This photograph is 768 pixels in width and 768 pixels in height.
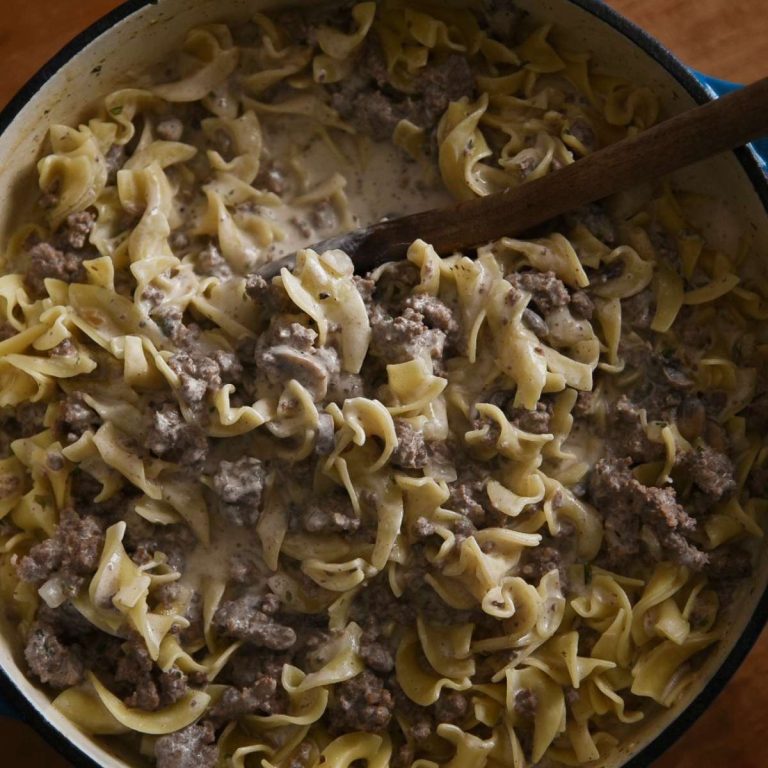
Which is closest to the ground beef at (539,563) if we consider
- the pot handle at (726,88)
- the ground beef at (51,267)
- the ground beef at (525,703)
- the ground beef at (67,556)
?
the ground beef at (525,703)

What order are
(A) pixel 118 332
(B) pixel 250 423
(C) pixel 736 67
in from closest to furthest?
(B) pixel 250 423 → (A) pixel 118 332 → (C) pixel 736 67

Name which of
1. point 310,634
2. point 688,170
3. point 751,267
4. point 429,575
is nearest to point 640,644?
point 429,575

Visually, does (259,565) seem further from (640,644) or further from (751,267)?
(751,267)

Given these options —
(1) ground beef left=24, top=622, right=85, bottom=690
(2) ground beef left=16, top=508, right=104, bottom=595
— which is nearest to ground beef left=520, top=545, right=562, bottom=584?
(2) ground beef left=16, top=508, right=104, bottom=595

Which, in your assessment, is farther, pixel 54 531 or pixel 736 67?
pixel 736 67

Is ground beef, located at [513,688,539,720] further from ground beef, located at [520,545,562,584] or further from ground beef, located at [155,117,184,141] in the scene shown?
ground beef, located at [155,117,184,141]

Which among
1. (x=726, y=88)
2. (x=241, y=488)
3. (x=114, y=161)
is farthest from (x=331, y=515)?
(x=726, y=88)

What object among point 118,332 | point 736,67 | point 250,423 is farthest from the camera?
point 736,67
